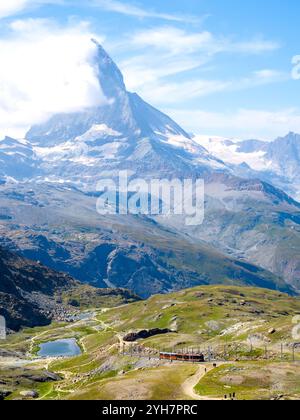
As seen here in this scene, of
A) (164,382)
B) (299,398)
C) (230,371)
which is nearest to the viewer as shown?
(299,398)
